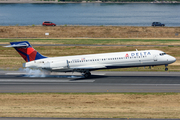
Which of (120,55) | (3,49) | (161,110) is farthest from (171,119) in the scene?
(3,49)

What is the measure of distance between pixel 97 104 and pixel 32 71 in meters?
22.5

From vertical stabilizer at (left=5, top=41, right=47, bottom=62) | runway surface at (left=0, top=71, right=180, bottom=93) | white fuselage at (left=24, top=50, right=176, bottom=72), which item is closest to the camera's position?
runway surface at (left=0, top=71, right=180, bottom=93)

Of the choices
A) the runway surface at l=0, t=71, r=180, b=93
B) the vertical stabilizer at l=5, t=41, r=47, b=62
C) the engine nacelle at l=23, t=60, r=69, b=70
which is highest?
the vertical stabilizer at l=5, t=41, r=47, b=62

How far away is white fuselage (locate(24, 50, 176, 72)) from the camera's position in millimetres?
43925

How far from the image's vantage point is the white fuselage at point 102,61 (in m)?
43.9

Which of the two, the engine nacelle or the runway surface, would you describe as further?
the engine nacelle

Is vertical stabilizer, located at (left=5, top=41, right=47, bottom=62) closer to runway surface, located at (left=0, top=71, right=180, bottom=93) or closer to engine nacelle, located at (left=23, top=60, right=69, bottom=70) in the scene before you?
engine nacelle, located at (left=23, top=60, right=69, bottom=70)

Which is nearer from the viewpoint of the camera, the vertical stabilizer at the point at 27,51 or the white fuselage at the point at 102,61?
the white fuselage at the point at 102,61

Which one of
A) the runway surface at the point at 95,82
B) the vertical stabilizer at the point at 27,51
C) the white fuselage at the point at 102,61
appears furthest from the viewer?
the vertical stabilizer at the point at 27,51

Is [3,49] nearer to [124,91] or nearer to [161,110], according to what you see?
[124,91]

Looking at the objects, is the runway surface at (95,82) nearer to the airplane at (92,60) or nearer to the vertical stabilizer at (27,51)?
the airplane at (92,60)

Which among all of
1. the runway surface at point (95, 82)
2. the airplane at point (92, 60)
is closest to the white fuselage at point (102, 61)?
the airplane at point (92, 60)

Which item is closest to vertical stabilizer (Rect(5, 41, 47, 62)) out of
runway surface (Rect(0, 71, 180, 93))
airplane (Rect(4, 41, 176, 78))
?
airplane (Rect(4, 41, 176, 78))

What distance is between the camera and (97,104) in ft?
105
